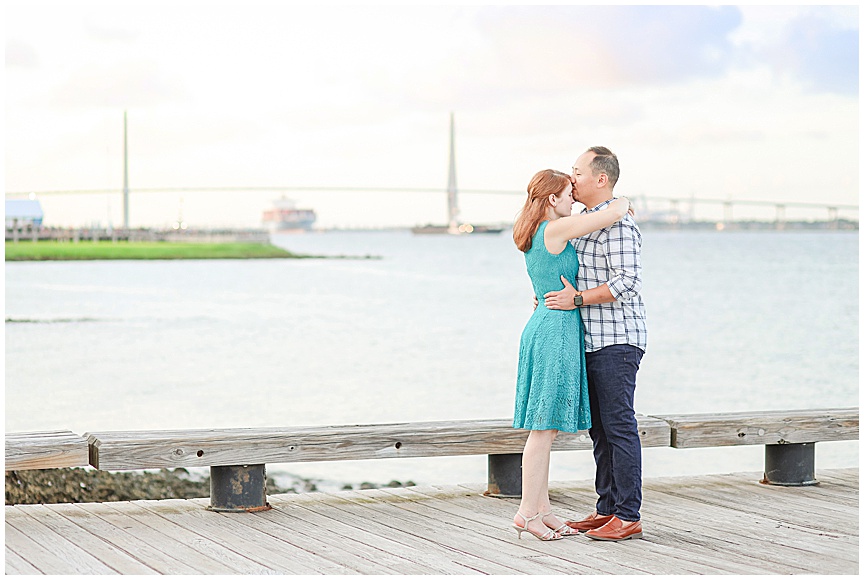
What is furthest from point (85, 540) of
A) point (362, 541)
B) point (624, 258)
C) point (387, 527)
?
point (624, 258)

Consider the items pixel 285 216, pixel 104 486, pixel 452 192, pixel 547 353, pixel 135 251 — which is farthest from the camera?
pixel 285 216

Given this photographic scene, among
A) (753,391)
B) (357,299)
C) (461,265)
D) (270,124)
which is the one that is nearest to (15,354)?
(753,391)

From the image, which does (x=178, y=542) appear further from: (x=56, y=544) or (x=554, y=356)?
(x=554, y=356)

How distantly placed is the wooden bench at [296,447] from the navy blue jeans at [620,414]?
2.37 feet

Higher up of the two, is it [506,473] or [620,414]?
[620,414]

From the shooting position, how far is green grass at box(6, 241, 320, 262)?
56531 millimetres

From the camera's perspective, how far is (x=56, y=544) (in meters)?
3.80

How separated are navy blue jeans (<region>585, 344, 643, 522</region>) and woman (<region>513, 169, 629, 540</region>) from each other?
5cm

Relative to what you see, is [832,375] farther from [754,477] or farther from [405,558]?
[405,558]

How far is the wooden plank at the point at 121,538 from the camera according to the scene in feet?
11.7

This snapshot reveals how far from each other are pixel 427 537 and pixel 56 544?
1.26 m

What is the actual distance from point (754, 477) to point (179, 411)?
9.85m

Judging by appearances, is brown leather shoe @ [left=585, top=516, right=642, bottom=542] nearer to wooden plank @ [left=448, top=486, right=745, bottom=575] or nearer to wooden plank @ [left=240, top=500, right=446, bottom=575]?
wooden plank @ [left=448, top=486, right=745, bottom=575]

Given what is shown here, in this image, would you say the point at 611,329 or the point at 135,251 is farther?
Answer: the point at 135,251
